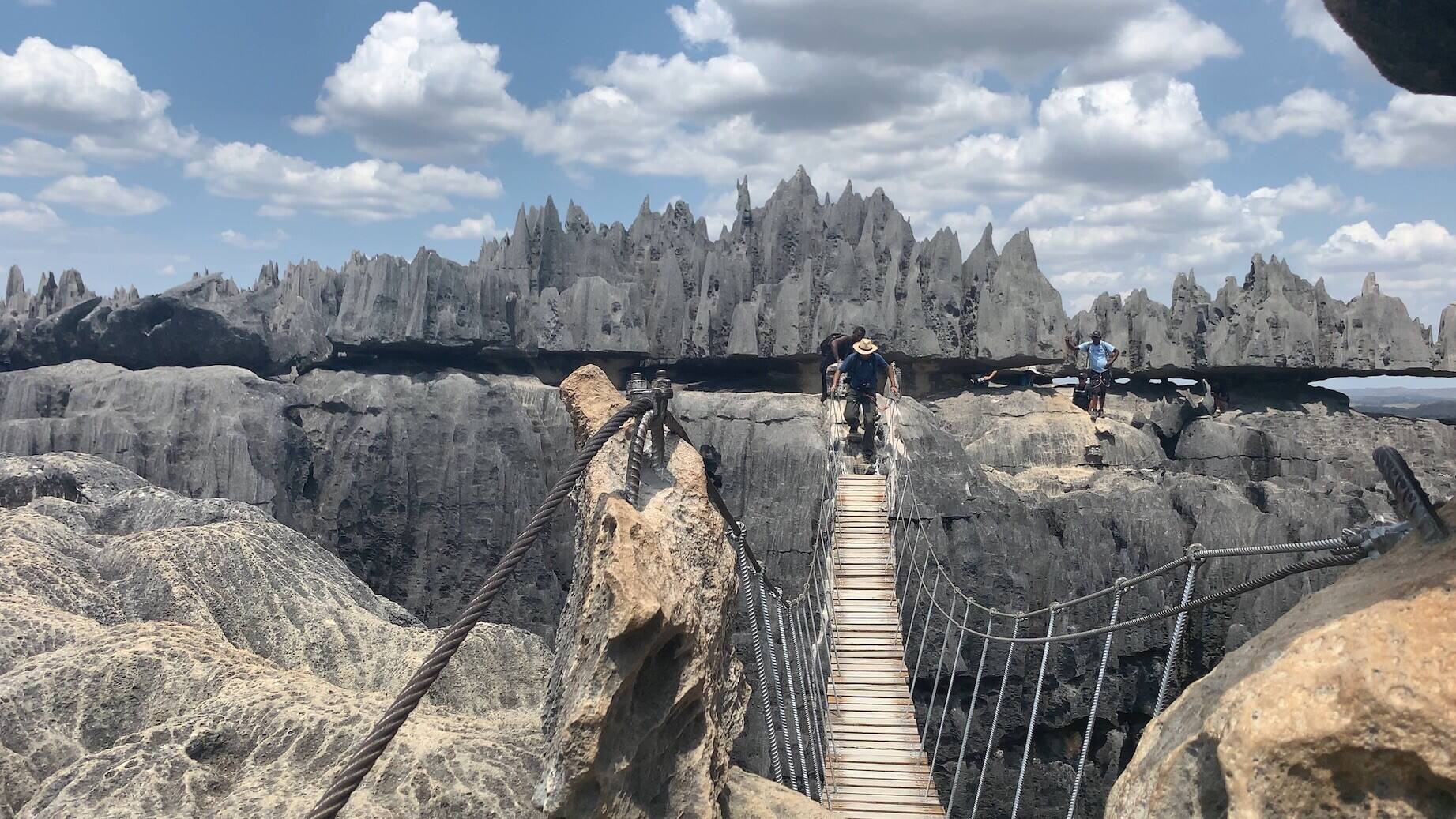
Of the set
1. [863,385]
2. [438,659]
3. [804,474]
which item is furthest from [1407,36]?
[804,474]

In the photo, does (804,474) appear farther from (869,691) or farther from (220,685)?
(220,685)

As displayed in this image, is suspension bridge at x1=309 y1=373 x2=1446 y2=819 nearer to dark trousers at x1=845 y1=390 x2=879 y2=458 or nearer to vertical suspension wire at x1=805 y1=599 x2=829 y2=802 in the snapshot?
vertical suspension wire at x1=805 y1=599 x2=829 y2=802

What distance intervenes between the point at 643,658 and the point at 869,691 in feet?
11.9

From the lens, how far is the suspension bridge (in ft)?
6.34

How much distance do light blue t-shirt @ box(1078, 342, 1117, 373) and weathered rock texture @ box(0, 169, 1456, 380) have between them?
166 cm

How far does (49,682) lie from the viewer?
2.66m

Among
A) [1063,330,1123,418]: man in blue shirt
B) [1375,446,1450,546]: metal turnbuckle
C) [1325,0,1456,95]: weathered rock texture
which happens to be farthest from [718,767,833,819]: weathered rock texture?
[1063,330,1123,418]: man in blue shirt

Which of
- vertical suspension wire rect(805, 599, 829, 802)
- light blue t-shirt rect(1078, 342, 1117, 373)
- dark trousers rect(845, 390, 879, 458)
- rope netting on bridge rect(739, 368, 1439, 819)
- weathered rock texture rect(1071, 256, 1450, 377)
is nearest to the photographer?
rope netting on bridge rect(739, 368, 1439, 819)

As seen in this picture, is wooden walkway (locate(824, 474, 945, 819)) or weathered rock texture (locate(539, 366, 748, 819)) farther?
wooden walkway (locate(824, 474, 945, 819))

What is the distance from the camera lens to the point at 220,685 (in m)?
2.76

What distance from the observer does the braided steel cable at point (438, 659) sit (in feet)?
5.65

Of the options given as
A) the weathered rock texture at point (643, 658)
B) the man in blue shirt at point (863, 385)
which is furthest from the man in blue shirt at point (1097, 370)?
the weathered rock texture at point (643, 658)

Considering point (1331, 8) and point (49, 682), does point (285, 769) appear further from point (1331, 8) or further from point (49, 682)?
point (1331, 8)

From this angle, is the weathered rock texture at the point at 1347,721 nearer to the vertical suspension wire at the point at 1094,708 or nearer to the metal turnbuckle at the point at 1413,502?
the metal turnbuckle at the point at 1413,502
